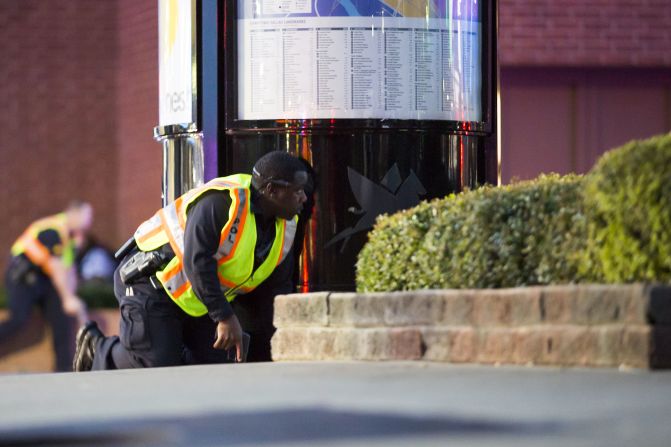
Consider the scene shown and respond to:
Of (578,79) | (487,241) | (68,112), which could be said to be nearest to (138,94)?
(68,112)

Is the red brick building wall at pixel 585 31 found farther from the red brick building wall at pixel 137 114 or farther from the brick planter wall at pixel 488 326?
the brick planter wall at pixel 488 326

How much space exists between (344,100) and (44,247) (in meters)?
8.56

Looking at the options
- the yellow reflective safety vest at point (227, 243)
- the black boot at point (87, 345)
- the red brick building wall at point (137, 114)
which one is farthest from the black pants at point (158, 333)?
the red brick building wall at point (137, 114)

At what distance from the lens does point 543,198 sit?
732 centimetres

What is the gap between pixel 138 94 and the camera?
1875 centimetres

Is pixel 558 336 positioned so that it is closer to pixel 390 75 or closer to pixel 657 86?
pixel 390 75

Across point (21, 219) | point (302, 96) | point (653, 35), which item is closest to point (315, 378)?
point (302, 96)

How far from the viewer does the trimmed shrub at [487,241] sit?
7180 mm

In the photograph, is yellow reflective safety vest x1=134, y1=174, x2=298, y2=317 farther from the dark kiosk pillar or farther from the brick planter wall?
the brick planter wall

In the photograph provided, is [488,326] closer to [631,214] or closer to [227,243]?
[631,214]

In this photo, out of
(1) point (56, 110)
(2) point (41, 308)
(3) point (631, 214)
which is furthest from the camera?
(1) point (56, 110)

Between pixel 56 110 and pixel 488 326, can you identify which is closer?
pixel 488 326

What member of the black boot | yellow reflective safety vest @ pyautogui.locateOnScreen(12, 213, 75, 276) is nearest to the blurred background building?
yellow reflective safety vest @ pyautogui.locateOnScreen(12, 213, 75, 276)

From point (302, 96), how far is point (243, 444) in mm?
4556
